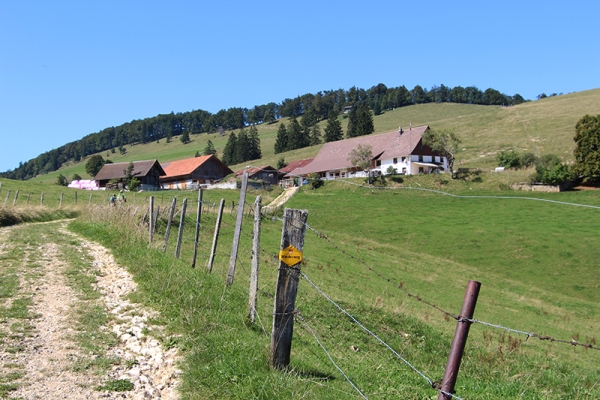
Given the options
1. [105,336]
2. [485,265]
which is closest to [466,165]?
[485,265]

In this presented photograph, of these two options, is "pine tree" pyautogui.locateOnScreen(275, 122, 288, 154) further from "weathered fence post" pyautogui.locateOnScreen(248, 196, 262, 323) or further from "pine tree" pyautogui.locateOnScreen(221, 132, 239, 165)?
"weathered fence post" pyautogui.locateOnScreen(248, 196, 262, 323)

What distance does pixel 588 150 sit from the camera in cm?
5350

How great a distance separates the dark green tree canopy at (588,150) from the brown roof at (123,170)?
61.3 metres

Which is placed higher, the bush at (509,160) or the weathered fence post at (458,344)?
the bush at (509,160)

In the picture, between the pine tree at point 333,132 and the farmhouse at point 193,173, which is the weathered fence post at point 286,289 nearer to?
the farmhouse at point 193,173

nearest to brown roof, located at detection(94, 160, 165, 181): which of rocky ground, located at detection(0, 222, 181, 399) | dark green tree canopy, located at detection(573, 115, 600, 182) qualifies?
dark green tree canopy, located at detection(573, 115, 600, 182)

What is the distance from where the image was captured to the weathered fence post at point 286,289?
552 cm

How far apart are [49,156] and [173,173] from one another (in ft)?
394

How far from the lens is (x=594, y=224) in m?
36.5

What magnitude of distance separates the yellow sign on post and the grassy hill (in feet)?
215

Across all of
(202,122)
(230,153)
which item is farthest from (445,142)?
(202,122)

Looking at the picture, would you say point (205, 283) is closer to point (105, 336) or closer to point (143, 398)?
point (105, 336)

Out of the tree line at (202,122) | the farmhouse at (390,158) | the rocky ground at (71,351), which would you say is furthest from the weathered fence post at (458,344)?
the tree line at (202,122)

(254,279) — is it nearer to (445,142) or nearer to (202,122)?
(445,142)
